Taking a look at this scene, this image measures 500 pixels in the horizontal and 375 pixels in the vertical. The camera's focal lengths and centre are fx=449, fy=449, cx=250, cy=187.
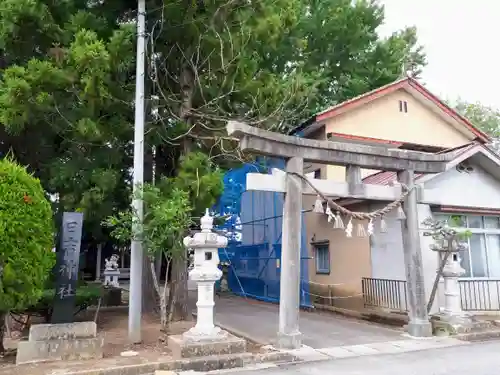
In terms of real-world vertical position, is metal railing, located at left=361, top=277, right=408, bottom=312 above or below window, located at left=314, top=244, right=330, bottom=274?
below

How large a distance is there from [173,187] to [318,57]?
1435 cm

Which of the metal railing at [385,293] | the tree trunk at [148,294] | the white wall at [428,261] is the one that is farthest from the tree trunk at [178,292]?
the white wall at [428,261]

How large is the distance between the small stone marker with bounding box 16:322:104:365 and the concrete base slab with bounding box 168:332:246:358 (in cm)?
136

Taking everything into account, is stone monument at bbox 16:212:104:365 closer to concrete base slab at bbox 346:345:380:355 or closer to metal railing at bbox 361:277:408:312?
concrete base slab at bbox 346:345:380:355

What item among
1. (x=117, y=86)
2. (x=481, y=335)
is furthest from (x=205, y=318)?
(x=481, y=335)

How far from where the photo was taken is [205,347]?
7.53m

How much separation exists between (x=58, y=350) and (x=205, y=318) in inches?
97.5

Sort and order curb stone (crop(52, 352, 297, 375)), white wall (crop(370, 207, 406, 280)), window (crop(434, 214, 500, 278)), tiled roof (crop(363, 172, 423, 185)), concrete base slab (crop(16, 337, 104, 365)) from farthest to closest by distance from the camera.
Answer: tiled roof (crop(363, 172, 423, 185)), window (crop(434, 214, 500, 278)), white wall (crop(370, 207, 406, 280)), concrete base slab (crop(16, 337, 104, 365)), curb stone (crop(52, 352, 297, 375))

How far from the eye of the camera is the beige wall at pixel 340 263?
43.7 ft

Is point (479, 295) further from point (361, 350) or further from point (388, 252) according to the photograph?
point (361, 350)

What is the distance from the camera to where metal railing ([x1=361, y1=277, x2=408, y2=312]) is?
1184cm

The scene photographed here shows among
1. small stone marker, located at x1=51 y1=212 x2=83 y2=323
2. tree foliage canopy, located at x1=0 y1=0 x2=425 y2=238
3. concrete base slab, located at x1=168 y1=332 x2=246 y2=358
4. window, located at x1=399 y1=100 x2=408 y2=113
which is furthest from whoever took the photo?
window, located at x1=399 y1=100 x2=408 y2=113

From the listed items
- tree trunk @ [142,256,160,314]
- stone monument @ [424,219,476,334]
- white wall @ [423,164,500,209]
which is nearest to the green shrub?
tree trunk @ [142,256,160,314]

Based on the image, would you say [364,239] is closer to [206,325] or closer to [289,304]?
[289,304]
